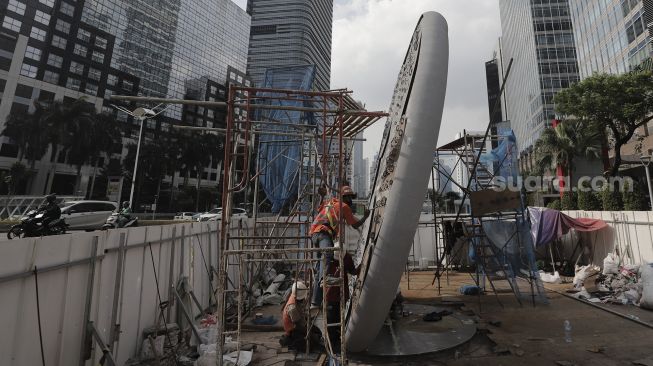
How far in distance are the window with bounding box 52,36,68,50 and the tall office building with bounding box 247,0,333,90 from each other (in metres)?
42.1

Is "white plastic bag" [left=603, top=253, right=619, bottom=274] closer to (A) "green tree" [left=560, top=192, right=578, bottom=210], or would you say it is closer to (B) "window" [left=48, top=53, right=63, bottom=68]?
(A) "green tree" [left=560, top=192, right=578, bottom=210]

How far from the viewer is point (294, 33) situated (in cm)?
8600

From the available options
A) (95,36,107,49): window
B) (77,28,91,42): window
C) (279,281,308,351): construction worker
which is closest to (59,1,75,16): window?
(77,28,91,42): window

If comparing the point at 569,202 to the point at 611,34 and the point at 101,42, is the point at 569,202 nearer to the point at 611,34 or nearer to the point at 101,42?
the point at 611,34

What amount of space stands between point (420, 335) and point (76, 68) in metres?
57.4

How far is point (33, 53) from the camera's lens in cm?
4150

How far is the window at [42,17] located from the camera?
42.5 metres

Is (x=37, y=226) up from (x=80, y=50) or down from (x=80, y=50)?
down

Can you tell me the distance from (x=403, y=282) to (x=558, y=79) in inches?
2206

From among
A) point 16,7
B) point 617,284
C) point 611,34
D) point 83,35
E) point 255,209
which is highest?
point 83,35

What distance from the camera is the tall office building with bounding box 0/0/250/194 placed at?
39.7 m

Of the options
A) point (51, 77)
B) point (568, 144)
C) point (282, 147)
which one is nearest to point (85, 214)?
point (282, 147)

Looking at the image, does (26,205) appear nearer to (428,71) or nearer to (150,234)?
(150,234)

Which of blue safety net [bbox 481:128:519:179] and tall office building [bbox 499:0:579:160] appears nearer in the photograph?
blue safety net [bbox 481:128:519:179]
